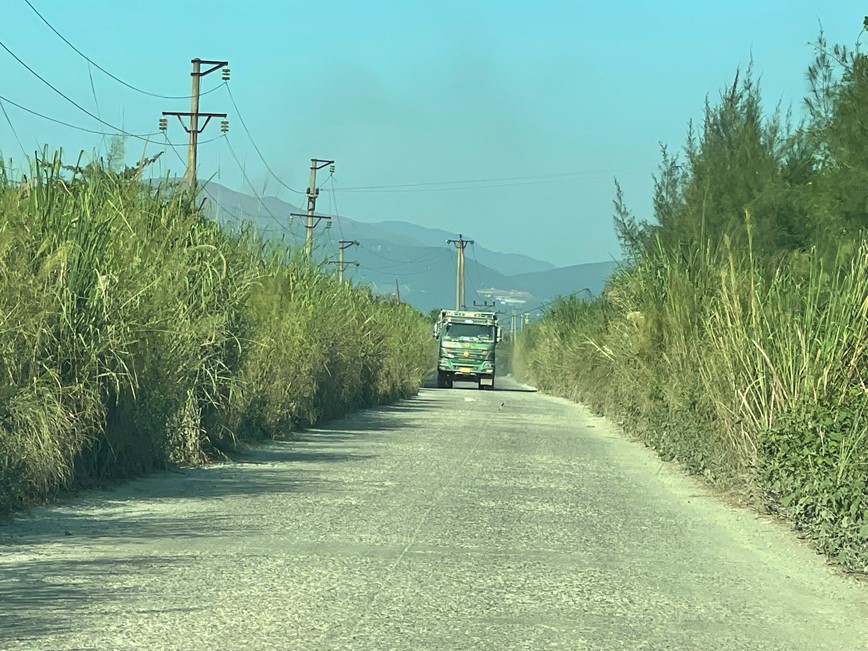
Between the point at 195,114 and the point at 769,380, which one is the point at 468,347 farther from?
the point at 769,380

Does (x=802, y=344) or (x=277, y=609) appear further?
(x=802, y=344)

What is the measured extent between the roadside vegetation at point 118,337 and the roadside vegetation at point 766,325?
6.19 meters

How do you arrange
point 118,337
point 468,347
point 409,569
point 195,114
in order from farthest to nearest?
point 468,347
point 195,114
point 118,337
point 409,569

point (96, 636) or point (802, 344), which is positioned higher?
point (802, 344)

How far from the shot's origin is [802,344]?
13.4 meters

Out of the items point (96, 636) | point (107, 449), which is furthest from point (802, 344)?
point (96, 636)

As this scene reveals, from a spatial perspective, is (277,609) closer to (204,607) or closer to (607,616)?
(204,607)

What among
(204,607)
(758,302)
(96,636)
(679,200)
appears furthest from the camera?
(679,200)

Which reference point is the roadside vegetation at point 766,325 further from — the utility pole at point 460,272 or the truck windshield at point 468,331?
the utility pole at point 460,272

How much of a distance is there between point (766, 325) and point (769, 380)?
0.64m

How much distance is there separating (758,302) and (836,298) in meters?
1.20

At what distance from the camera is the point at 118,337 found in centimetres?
1348

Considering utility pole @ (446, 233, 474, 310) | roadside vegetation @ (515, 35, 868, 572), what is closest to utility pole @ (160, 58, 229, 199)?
roadside vegetation @ (515, 35, 868, 572)

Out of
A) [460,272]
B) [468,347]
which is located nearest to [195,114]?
[468,347]
